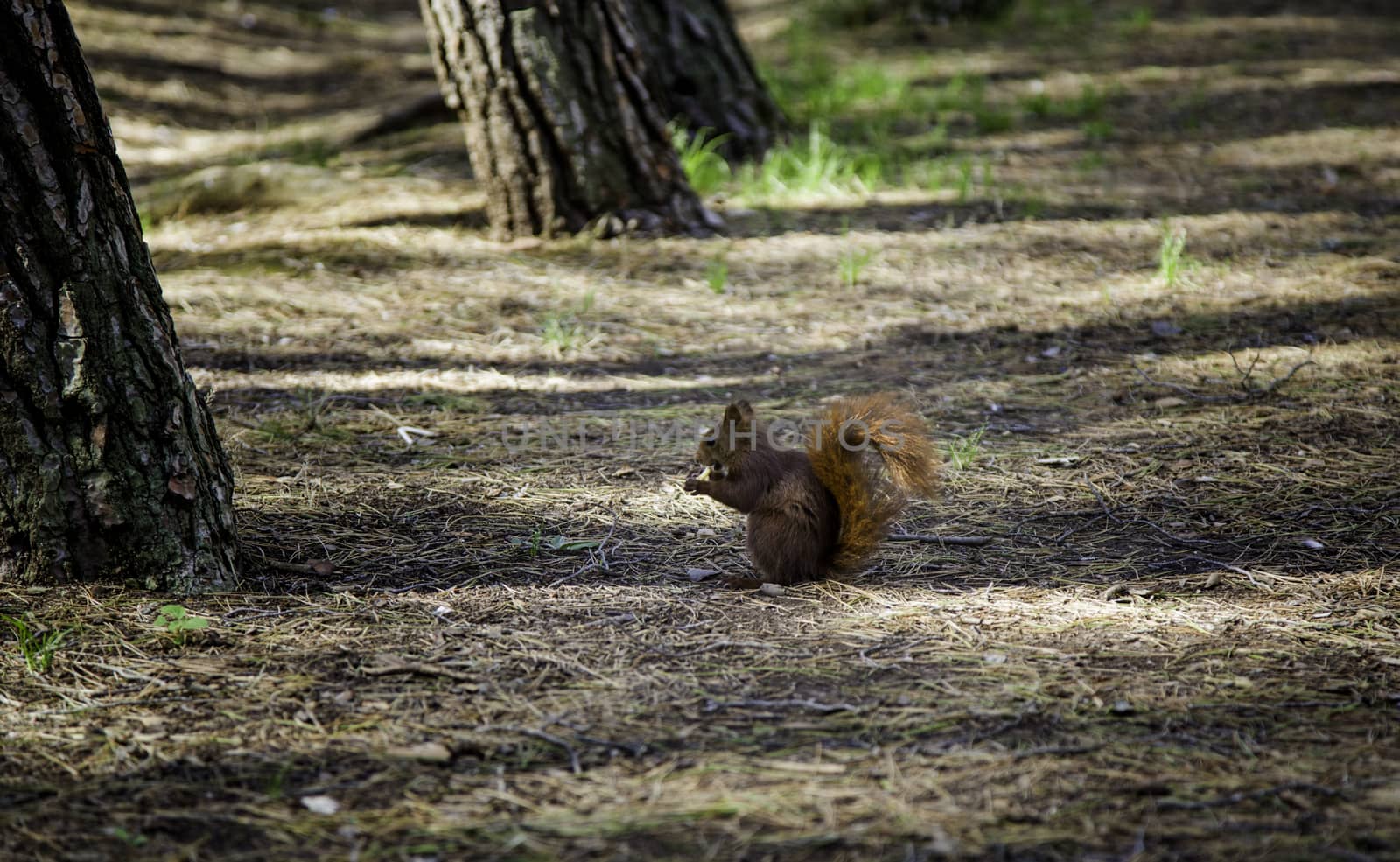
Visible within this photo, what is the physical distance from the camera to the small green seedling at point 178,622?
7.68 ft

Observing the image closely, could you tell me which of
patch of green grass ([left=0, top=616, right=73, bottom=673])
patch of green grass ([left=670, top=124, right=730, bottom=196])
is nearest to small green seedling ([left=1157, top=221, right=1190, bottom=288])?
patch of green grass ([left=670, top=124, right=730, bottom=196])

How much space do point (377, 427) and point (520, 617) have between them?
147cm

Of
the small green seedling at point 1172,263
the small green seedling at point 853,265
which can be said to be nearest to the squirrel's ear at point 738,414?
the small green seedling at point 853,265

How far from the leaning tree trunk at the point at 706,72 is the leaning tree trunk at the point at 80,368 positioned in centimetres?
429

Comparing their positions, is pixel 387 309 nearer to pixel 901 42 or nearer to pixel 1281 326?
pixel 1281 326

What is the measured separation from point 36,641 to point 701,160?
4482 mm

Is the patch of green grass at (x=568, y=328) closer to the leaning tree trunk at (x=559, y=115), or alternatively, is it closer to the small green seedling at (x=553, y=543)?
the leaning tree trunk at (x=559, y=115)

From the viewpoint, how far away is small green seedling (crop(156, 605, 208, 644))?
92.1 inches

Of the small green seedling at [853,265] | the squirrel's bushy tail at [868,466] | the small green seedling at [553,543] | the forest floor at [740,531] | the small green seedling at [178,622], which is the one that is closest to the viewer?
the forest floor at [740,531]

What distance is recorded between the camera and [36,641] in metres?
2.26

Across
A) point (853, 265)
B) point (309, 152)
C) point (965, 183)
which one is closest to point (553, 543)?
point (853, 265)

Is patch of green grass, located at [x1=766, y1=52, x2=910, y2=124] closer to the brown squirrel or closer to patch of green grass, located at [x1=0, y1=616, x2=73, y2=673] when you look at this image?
the brown squirrel

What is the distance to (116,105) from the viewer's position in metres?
8.12

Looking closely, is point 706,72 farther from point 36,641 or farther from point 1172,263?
point 36,641
